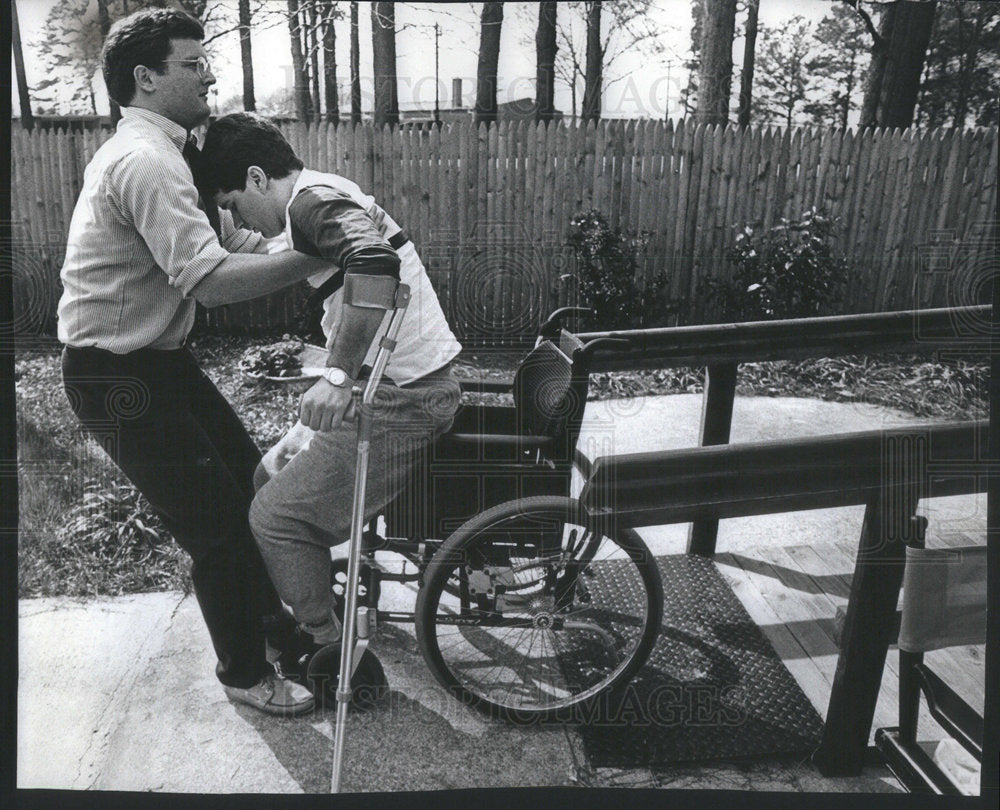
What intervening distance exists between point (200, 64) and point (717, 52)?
1.27m

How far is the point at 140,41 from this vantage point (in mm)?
2082

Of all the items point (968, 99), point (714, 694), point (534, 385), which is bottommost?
point (714, 694)

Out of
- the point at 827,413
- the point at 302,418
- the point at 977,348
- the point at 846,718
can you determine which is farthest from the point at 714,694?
the point at 302,418

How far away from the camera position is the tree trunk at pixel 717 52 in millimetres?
2252

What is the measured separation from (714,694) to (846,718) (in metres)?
0.40

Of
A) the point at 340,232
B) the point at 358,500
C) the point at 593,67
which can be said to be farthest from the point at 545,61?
the point at 358,500

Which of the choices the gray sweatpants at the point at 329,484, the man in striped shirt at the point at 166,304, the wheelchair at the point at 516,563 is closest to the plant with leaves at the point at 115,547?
the man in striped shirt at the point at 166,304

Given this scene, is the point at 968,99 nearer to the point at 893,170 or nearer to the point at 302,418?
the point at 893,170

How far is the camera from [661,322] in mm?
2707

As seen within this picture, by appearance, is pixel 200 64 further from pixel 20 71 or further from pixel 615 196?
pixel 615 196

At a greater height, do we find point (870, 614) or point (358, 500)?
point (358, 500)

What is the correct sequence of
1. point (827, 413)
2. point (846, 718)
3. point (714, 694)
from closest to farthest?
point (846, 718) → point (714, 694) → point (827, 413)

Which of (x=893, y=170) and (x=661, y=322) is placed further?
(x=661, y=322)

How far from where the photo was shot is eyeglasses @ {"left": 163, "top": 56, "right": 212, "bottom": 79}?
6.97ft
